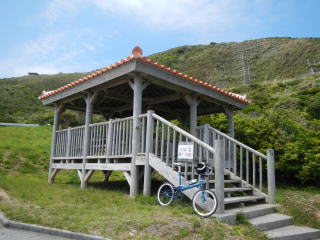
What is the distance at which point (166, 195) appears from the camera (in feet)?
17.9

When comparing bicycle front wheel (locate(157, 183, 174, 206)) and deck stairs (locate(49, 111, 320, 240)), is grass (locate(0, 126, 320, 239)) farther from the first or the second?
deck stairs (locate(49, 111, 320, 240))

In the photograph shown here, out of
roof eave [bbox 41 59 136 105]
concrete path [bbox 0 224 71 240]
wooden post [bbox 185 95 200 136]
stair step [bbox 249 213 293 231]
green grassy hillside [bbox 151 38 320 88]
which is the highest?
green grassy hillside [bbox 151 38 320 88]

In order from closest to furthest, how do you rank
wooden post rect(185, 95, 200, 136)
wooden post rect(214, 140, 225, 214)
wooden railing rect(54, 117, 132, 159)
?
wooden post rect(214, 140, 225, 214)
wooden railing rect(54, 117, 132, 159)
wooden post rect(185, 95, 200, 136)

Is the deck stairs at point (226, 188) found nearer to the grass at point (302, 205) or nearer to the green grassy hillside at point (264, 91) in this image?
the grass at point (302, 205)

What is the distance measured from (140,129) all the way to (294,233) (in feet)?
12.6

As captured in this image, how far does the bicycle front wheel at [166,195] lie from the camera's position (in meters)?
5.42

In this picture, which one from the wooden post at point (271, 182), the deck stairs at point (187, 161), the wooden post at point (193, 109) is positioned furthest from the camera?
the wooden post at point (193, 109)

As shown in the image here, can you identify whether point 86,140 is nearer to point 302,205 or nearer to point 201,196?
point 201,196

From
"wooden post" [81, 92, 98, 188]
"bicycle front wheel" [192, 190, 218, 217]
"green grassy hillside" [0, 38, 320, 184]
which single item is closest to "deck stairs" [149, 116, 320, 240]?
"bicycle front wheel" [192, 190, 218, 217]

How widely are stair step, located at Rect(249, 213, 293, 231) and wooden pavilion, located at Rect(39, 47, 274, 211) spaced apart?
606 mm

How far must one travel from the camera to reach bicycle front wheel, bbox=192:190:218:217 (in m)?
4.51

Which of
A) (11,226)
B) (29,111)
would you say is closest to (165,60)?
(29,111)

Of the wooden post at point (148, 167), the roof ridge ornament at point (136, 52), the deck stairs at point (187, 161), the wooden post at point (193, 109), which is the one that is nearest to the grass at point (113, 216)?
the wooden post at point (148, 167)

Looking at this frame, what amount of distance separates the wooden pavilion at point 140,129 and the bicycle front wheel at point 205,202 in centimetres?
49
